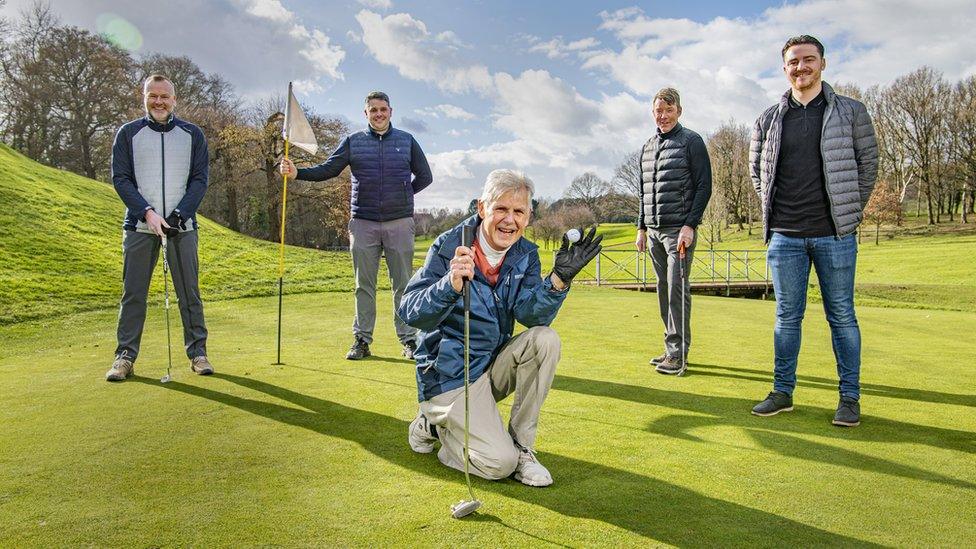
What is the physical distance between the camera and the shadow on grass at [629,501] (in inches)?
92.0

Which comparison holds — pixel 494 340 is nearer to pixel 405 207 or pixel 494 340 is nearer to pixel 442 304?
pixel 442 304

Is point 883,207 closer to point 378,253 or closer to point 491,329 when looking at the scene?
point 378,253

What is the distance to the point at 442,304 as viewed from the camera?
3.01 meters

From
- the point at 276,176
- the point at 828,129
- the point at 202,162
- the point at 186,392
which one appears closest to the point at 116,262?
the point at 202,162

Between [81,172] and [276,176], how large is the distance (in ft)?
43.6

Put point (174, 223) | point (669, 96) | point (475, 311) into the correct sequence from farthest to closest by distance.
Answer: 1. point (669, 96)
2. point (174, 223)
3. point (475, 311)

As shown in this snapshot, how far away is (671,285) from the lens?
561 cm

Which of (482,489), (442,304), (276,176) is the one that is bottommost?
(482,489)

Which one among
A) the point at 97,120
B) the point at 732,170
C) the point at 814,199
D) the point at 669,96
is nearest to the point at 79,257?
the point at 669,96

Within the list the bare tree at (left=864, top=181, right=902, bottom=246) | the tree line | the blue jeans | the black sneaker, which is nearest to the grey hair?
the blue jeans

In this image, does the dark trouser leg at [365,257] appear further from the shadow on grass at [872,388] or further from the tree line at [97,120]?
the tree line at [97,120]

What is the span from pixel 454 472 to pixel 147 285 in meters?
3.55

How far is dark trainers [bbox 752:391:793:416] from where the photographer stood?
402 cm

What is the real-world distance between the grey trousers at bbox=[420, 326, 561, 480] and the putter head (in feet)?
1.66
